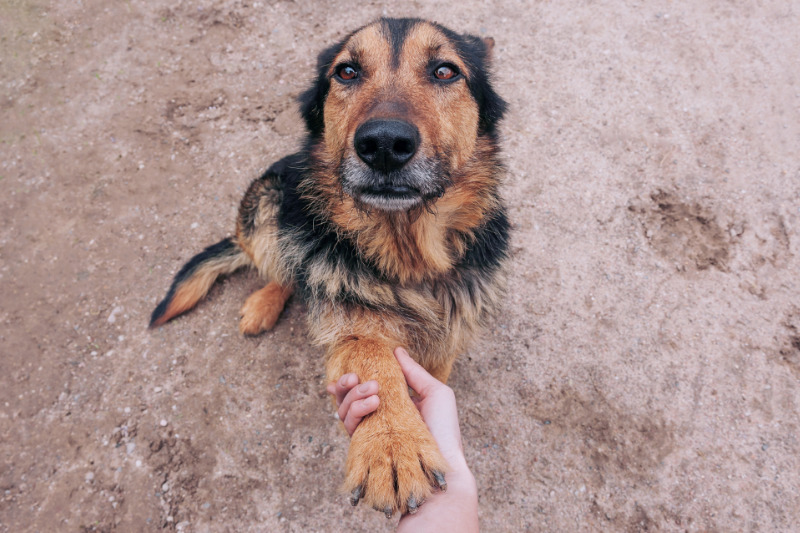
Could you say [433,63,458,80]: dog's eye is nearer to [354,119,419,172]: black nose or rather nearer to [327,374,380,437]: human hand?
[354,119,419,172]: black nose

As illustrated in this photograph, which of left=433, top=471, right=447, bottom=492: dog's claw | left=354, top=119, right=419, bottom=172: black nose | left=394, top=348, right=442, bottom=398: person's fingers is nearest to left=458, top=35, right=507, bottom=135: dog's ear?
left=354, top=119, right=419, bottom=172: black nose

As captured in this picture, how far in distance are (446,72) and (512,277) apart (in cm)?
219

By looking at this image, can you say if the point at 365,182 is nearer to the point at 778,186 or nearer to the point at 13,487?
the point at 13,487

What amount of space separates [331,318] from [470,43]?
2.39 metres

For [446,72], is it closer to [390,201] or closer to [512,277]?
[390,201]

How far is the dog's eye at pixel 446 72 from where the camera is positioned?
277 cm

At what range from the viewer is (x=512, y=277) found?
4.25m

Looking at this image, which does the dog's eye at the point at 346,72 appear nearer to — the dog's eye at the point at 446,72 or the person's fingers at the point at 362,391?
the dog's eye at the point at 446,72

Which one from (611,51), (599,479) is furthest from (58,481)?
(611,51)

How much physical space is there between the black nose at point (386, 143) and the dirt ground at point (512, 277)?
2.35 metres

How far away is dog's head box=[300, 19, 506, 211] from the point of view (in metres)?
2.18

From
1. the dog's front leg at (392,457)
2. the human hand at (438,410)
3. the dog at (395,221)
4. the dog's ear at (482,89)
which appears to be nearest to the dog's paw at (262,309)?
the dog at (395,221)

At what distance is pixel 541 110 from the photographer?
198 inches

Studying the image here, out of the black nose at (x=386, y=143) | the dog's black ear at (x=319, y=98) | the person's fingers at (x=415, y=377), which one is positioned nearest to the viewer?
the black nose at (x=386, y=143)
